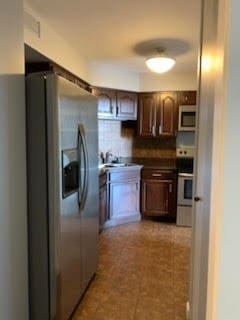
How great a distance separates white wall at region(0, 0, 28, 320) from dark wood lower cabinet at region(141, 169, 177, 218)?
3.10 metres

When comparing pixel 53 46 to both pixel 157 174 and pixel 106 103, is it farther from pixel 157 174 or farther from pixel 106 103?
pixel 157 174

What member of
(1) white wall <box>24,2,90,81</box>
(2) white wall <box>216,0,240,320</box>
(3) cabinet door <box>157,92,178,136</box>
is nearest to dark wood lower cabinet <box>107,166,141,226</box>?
(3) cabinet door <box>157,92,178,136</box>

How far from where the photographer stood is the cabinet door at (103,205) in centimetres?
410

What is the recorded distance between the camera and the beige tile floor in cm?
241

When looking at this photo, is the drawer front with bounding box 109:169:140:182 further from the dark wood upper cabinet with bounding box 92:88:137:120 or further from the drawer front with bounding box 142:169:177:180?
the dark wood upper cabinet with bounding box 92:88:137:120

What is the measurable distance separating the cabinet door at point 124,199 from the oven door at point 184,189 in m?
0.70

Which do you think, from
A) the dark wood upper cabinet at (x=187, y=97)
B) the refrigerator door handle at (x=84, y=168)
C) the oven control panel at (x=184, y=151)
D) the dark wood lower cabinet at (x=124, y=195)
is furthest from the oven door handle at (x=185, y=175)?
the refrigerator door handle at (x=84, y=168)

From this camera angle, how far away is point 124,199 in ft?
15.4

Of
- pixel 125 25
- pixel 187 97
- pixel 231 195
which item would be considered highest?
pixel 125 25

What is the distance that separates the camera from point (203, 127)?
1792mm

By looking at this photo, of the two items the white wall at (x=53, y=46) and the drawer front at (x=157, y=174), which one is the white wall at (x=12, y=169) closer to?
the white wall at (x=53, y=46)

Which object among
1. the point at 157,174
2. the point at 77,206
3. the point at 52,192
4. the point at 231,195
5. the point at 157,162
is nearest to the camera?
the point at 231,195

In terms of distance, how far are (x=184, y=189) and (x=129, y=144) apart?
4.70 feet

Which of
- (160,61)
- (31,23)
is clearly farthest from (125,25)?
(31,23)
